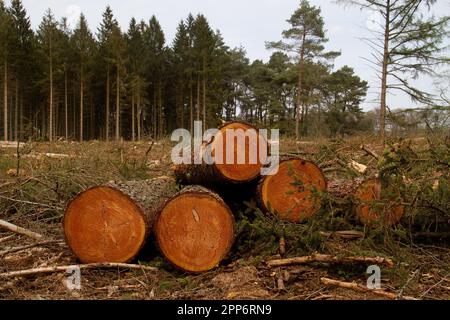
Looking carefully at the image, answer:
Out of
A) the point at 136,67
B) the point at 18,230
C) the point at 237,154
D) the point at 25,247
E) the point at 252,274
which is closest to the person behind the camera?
the point at 252,274

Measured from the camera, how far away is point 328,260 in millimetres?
3277

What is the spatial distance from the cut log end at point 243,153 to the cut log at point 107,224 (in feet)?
2.77

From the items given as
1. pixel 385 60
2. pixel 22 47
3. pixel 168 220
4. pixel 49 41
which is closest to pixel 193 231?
pixel 168 220

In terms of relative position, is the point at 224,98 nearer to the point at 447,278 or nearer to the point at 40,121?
the point at 40,121

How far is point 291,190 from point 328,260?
80 cm

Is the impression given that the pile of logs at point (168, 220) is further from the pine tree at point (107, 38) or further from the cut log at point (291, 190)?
the pine tree at point (107, 38)

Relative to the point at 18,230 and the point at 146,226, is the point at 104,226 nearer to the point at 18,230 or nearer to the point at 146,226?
the point at 146,226

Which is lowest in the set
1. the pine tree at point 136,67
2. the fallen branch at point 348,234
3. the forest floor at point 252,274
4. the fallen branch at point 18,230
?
the forest floor at point 252,274

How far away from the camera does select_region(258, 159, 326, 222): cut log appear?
12.7ft

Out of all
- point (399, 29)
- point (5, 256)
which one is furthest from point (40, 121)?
point (5, 256)

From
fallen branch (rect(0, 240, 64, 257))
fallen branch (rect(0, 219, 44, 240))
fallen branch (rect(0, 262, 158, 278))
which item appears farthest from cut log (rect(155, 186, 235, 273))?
fallen branch (rect(0, 219, 44, 240))

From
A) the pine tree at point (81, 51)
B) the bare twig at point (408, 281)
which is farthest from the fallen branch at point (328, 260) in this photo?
the pine tree at point (81, 51)

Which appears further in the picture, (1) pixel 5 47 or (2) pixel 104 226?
(1) pixel 5 47

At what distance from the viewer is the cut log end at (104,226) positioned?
351cm
